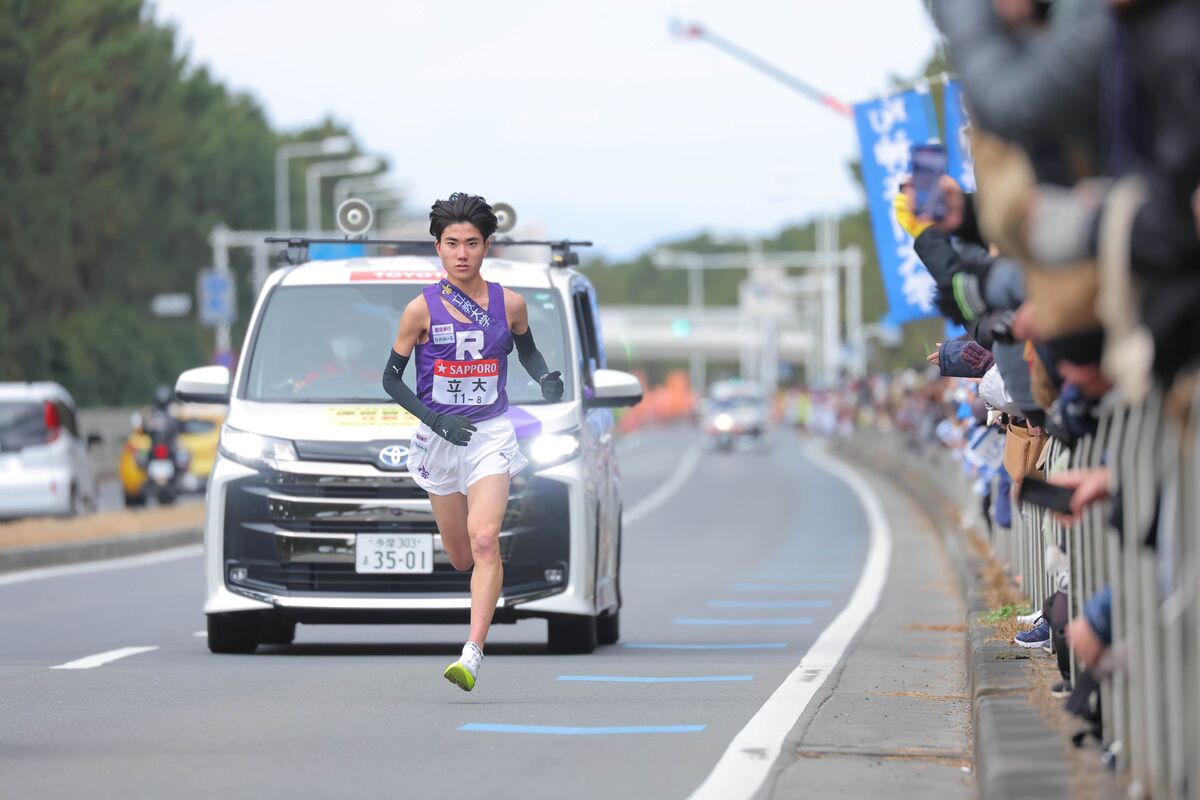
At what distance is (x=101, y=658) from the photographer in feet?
40.9

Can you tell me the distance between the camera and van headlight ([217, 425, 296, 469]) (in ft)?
40.9

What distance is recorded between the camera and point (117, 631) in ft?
49.0

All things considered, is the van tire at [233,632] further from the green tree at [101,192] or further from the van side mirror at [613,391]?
the green tree at [101,192]

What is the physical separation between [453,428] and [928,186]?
3.34 meters

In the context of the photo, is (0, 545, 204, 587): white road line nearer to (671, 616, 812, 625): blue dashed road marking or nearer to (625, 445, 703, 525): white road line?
(671, 616, 812, 625): blue dashed road marking

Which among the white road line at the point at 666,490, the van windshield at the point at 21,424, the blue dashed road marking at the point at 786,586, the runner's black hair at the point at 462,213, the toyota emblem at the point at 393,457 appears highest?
the runner's black hair at the point at 462,213

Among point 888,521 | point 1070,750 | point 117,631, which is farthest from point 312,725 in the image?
point 888,521

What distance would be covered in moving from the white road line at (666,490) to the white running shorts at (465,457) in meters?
24.7

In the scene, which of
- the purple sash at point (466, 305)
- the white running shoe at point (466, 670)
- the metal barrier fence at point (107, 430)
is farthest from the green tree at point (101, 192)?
the white running shoe at point (466, 670)

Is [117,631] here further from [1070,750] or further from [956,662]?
[1070,750]

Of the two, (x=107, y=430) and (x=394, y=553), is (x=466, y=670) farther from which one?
(x=107, y=430)

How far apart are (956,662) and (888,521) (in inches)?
849

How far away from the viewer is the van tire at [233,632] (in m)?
12.7

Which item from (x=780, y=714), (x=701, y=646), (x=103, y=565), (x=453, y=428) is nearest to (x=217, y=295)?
(x=103, y=565)
